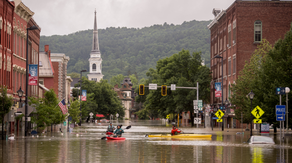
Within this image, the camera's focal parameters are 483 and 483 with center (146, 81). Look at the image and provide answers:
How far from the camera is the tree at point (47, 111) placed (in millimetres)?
50469

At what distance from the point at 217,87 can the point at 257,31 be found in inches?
409

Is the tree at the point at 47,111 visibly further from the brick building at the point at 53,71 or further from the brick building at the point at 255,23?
the brick building at the point at 53,71

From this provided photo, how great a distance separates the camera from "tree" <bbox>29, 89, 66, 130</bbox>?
50.5 metres

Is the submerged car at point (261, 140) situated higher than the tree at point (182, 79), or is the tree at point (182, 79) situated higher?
the tree at point (182, 79)

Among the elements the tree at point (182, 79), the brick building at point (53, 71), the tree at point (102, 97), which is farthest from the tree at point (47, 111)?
the tree at point (102, 97)

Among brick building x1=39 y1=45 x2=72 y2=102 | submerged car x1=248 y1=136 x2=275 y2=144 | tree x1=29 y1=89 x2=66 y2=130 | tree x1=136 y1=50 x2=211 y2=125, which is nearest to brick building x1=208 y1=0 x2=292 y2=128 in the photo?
tree x1=136 y1=50 x2=211 y2=125

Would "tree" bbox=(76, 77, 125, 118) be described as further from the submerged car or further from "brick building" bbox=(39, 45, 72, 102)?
the submerged car

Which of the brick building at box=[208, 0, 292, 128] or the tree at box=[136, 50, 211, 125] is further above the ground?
the brick building at box=[208, 0, 292, 128]

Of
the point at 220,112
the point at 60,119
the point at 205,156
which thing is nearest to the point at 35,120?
the point at 60,119

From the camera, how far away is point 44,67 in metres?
94.6

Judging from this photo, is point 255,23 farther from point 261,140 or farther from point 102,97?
point 102,97

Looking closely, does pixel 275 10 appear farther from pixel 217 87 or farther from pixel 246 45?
pixel 217 87

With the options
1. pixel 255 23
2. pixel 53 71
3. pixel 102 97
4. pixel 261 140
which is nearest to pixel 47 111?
pixel 261 140

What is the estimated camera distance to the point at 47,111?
52125mm
